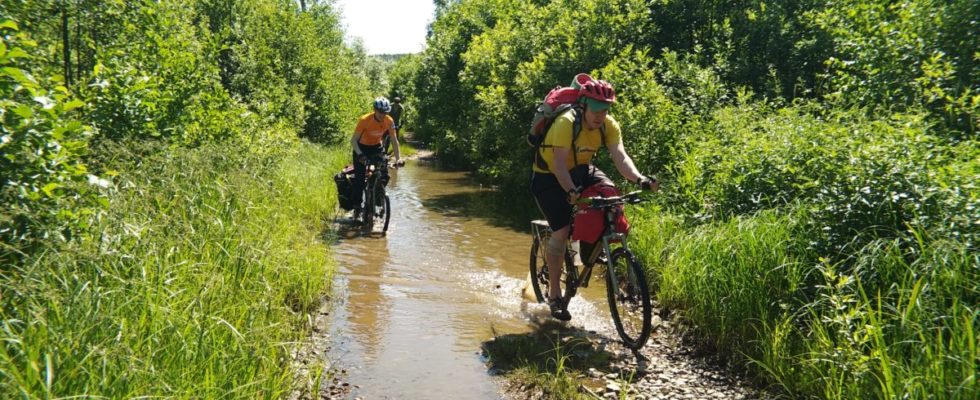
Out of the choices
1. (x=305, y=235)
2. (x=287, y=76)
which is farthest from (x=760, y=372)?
(x=287, y=76)

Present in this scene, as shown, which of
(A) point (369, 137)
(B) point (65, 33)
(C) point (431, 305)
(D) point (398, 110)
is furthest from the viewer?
(D) point (398, 110)

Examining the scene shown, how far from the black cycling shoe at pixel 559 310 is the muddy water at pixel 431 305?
151 millimetres

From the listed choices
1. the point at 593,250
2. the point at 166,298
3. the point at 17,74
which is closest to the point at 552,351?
the point at 593,250

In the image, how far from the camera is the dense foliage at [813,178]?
372 cm

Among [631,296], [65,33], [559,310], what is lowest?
[559,310]

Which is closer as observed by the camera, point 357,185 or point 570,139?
point 570,139

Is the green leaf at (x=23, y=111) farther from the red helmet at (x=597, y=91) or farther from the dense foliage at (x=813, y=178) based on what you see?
the dense foliage at (x=813, y=178)

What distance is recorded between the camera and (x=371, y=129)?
33.6 feet

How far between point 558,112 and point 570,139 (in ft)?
1.27

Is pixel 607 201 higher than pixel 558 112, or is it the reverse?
pixel 558 112

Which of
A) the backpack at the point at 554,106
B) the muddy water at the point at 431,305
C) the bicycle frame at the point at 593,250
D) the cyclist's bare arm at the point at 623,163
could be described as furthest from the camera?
the cyclist's bare arm at the point at 623,163

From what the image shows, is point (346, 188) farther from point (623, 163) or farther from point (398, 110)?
point (398, 110)

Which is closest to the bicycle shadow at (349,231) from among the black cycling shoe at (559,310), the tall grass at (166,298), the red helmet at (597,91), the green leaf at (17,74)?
the tall grass at (166,298)

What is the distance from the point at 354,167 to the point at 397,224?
139 centimetres
